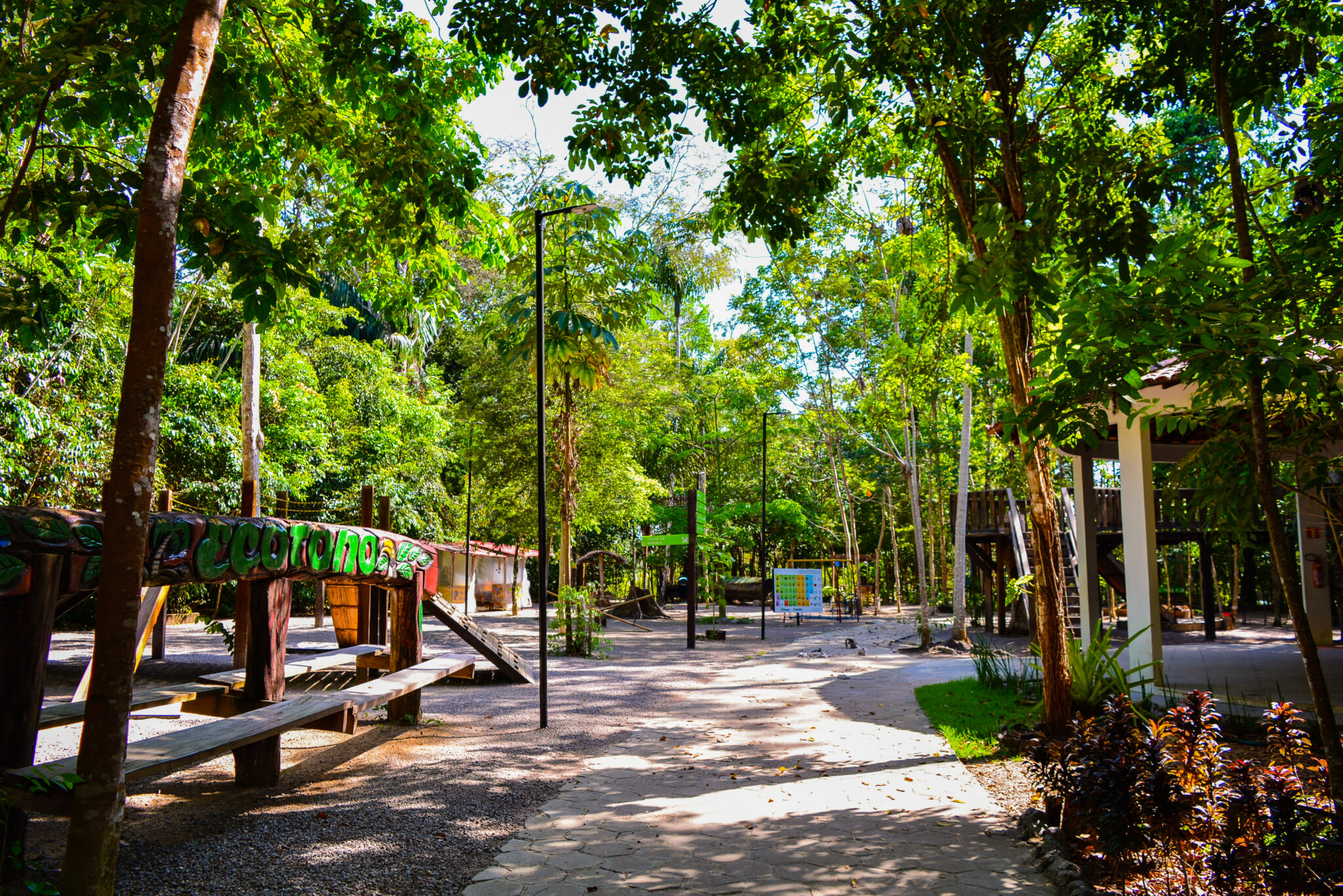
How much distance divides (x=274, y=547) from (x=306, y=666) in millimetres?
3390

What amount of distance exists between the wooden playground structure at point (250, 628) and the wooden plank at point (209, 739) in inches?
0.4

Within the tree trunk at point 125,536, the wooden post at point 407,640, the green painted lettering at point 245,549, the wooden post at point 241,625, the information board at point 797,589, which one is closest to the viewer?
the tree trunk at point 125,536

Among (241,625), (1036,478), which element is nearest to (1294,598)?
(1036,478)

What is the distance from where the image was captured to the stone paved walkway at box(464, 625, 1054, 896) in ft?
13.4

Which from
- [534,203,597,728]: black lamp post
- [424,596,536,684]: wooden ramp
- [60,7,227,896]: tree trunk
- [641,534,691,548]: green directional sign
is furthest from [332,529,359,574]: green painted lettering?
[641,534,691,548]: green directional sign

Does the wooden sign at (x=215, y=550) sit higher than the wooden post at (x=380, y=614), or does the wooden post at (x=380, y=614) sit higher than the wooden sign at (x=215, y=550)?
the wooden sign at (x=215, y=550)

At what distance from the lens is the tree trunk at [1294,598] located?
10.8ft

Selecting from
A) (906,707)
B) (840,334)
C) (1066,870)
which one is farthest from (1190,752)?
(840,334)

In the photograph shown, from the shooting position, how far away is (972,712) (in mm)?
8648

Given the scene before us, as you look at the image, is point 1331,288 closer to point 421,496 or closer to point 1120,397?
point 1120,397

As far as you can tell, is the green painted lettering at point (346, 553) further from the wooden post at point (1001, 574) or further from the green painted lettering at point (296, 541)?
the wooden post at point (1001, 574)

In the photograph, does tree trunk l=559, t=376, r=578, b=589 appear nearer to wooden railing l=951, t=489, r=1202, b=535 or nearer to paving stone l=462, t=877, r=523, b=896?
wooden railing l=951, t=489, r=1202, b=535

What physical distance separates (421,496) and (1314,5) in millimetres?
23532

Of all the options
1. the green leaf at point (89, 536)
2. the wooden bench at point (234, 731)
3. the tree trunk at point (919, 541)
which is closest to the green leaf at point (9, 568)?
the green leaf at point (89, 536)
